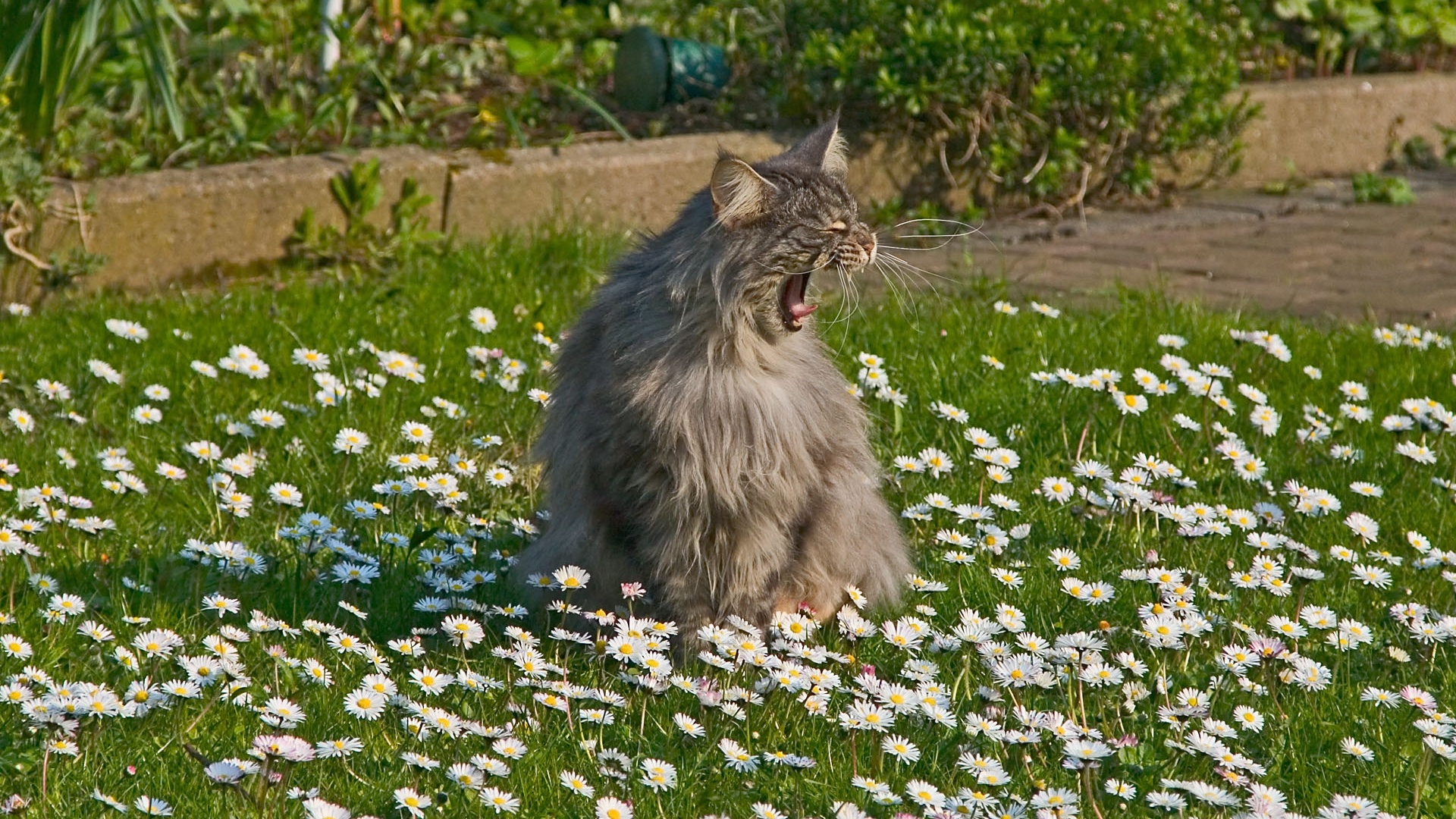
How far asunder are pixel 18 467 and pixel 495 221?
2547mm

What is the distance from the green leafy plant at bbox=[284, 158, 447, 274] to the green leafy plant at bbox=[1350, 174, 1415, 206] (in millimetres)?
4772

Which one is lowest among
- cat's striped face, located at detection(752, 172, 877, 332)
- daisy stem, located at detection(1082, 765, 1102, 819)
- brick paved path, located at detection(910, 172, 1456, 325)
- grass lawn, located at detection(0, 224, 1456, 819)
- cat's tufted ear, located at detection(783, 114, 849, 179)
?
brick paved path, located at detection(910, 172, 1456, 325)

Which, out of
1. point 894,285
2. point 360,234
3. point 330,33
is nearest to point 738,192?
point 894,285

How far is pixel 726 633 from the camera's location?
3.01m

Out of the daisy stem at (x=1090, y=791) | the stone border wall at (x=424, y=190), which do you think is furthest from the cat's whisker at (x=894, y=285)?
the daisy stem at (x=1090, y=791)

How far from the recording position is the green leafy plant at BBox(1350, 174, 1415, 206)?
8078 mm

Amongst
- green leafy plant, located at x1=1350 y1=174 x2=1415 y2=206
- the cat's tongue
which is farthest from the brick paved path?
the cat's tongue

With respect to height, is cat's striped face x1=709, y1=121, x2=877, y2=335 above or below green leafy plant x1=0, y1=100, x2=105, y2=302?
above

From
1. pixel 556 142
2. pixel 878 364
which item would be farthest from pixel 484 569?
pixel 556 142

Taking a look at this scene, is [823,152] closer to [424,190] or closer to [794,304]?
[794,304]

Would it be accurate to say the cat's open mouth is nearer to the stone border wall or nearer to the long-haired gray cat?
the long-haired gray cat

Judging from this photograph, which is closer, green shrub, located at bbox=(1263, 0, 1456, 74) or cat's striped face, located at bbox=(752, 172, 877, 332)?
cat's striped face, located at bbox=(752, 172, 877, 332)

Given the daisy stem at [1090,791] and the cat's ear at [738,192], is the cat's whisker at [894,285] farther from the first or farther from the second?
the daisy stem at [1090,791]

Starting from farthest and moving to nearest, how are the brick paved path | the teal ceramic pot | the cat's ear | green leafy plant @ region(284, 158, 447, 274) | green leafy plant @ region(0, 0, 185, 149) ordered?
the teal ceramic pot → the brick paved path → green leafy plant @ region(284, 158, 447, 274) → green leafy plant @ region(0, 0, 185, 149) → the cat's ear
